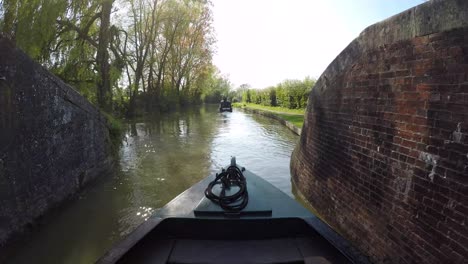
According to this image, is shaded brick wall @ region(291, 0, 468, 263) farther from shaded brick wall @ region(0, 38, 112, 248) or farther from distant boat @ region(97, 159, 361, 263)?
shaded brick wall @ region(0, 38, 112, 248)

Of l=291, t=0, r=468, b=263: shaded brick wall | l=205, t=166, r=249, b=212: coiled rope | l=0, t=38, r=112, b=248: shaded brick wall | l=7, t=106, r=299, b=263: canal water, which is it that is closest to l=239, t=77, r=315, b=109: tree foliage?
l=7, t=106, r=299, b=263: canal water

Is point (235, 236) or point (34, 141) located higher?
point (34, 141)

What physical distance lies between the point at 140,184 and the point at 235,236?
14.5ft

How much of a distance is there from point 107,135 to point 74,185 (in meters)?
2.29

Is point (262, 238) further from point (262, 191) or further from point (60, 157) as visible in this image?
point (60, 157)

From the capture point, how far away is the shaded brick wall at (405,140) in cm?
240

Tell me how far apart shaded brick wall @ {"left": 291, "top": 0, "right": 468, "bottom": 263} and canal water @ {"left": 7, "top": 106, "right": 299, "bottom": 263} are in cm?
262

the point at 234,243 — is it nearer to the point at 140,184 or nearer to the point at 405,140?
the point at 405,140

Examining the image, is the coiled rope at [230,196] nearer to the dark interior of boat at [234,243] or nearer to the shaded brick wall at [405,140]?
the dark interior of boat at [234,243]

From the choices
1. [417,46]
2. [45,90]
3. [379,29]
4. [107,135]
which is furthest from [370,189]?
[107,135]

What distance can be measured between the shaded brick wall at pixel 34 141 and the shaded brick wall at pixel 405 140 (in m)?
4.41

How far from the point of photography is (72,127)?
18.0 feet

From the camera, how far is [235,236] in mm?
2982

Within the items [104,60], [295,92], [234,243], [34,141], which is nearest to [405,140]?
[234,243]
